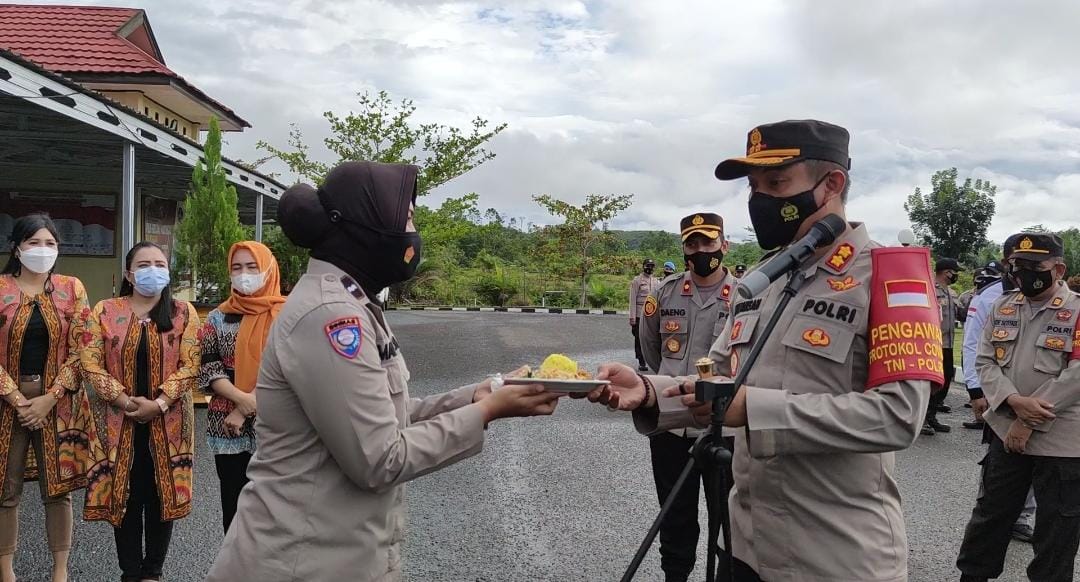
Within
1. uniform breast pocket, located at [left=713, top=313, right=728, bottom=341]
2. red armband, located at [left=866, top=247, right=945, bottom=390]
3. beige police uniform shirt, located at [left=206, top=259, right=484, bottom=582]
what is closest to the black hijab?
beige police uniform shirt, located at [left=206, top=259, right=484, bottom=582]

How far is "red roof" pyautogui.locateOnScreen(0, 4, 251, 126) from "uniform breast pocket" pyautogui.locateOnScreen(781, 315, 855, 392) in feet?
45.6

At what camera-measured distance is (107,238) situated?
13.5m

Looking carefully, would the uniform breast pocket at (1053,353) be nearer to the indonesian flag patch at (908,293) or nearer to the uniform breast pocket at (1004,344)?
the uniform breast pocket at (1004,344)

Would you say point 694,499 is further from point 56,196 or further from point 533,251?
point 533,251

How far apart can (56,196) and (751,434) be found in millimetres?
15148

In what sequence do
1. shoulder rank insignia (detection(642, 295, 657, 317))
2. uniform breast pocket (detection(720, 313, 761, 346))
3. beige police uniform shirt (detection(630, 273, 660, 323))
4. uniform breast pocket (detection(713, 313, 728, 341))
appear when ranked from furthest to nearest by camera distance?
beige police uniform shirt (detection(630, 273, 660, 323)) < shoulder rank insignia (detection(642, 295, 657, 317)) < uniform breast pocket (detection(713, 313, 728, 341)) < uniform breast pocket (detection(720, 313, 761, 346))

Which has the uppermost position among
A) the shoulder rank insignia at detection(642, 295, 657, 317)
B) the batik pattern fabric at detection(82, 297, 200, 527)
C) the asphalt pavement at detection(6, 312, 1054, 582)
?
the shoulder rank insignia at detection(642, 295, 657, 317)

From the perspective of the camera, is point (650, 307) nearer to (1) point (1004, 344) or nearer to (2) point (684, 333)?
(2) point (684, 333)

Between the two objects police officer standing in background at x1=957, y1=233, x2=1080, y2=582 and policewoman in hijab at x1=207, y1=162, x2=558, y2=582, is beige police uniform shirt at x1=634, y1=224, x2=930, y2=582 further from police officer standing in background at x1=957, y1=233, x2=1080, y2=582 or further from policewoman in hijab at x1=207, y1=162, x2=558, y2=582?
police officer standing in background at x1=957, y1=233, x2=1080, y2=582

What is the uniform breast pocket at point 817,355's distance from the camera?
73.4 inches

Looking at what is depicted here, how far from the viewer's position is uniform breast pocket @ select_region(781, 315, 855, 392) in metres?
1.86

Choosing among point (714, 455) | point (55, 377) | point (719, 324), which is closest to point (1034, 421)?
point (719, 324)

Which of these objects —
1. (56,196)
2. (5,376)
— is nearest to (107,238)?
(56,196)

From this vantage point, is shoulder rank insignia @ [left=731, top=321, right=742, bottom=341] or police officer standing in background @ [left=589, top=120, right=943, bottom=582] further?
shoulder rank insignia @ [left=731, top=321, right=742, bottom=341]
